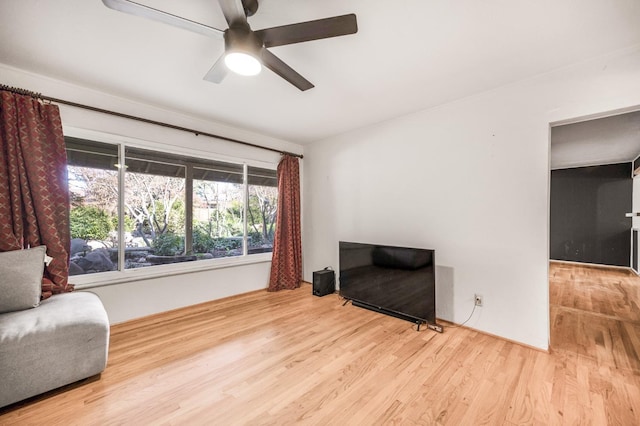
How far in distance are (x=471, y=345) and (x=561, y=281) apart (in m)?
3.59

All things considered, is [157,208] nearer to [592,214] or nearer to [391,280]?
[391,280]

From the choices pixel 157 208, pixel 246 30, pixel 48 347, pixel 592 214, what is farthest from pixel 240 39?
pixel 592 214

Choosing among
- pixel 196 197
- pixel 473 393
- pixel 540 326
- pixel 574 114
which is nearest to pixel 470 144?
pixel 574 114

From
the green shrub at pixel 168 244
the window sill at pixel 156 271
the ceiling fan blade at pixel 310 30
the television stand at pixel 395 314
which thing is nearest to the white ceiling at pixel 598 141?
the television stand at pixel 395 314

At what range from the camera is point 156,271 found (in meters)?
3.01

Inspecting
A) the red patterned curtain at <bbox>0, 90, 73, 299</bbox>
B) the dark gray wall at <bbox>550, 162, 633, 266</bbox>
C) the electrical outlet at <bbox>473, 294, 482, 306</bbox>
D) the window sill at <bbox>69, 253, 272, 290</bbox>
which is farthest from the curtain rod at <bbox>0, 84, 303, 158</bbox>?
the dark gray wall at <bbox>550, 162, 633, 266</bbox>

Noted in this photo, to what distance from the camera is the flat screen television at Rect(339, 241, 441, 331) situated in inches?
102

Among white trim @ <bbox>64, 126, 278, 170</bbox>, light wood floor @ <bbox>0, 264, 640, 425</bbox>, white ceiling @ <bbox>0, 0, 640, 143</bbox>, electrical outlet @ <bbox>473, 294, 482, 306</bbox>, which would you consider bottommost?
light wood floor @ <bbox>0, 264, 640, 425</bbox>

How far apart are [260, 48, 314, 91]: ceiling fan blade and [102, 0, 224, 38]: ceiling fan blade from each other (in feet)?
0.88

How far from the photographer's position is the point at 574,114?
2.10 metres

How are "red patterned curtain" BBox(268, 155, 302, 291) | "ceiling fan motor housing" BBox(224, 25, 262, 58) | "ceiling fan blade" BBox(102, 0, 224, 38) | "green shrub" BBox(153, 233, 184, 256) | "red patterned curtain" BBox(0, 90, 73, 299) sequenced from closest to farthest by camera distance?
"ceiling fan blade" BBox(102, 0, 224, 38) → "ceiling fan motor housing" BBox(224, 25, 262, 58) → "red patterned curtain" BBox(0, 90, 73, 299) → "green shrub" BBox(153, 233, 184, 256) → "red patterned curtain" BBox(268, 155, 302, 291)

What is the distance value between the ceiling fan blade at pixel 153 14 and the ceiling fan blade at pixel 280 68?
0.88ft

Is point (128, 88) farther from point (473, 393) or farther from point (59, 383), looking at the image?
point (473, 393)

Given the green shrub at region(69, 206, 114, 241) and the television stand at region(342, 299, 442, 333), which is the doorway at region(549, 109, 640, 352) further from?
the green shrub at region(69, 206, 114, 241)
